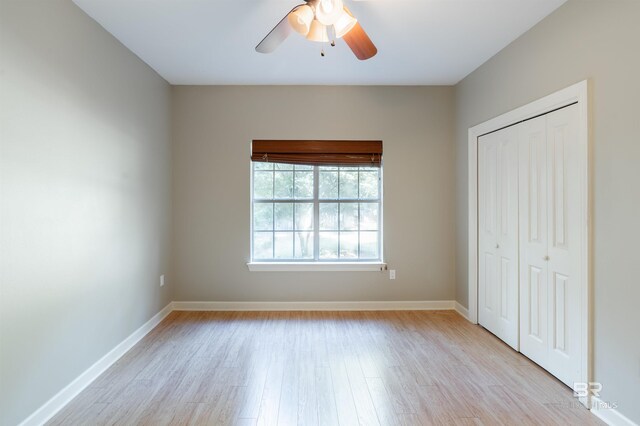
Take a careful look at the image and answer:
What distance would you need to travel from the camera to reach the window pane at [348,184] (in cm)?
388

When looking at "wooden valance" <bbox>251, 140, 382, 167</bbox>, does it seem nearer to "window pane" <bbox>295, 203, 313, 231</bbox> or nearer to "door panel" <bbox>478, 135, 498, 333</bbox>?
"window pane" <bbox>295, 203, 313, 231</bbox>

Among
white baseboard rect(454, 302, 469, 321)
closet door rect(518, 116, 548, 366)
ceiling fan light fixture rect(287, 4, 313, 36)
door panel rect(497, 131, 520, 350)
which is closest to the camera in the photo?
ceiling fan light fixture rect(287, 4, 313, 36)

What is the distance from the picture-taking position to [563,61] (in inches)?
86.4

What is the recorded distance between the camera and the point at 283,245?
12.7 feet

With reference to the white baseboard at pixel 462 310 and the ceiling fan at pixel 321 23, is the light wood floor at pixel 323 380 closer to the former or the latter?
the white baseboard at pixel 462 310

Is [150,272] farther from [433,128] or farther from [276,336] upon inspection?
[433,128]

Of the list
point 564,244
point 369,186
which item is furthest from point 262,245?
point 564,244

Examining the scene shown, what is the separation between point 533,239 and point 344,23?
7.05ft

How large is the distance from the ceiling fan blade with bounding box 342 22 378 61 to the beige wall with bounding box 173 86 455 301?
1572mm

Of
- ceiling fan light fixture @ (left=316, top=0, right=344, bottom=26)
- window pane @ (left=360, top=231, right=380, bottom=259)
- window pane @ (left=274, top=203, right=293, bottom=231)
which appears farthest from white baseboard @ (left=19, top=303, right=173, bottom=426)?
ceiling fan light fixture @ (left=316, top=0, right=344, bottom=26)

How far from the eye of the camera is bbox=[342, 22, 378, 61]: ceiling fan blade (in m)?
1.98

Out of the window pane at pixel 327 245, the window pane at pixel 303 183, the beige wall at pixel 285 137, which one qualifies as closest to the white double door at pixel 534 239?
the beige wall at pixel 285 137

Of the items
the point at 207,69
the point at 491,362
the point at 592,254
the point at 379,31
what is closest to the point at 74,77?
the point at 207,69

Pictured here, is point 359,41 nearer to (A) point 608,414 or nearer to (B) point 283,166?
(B) point 283,166
